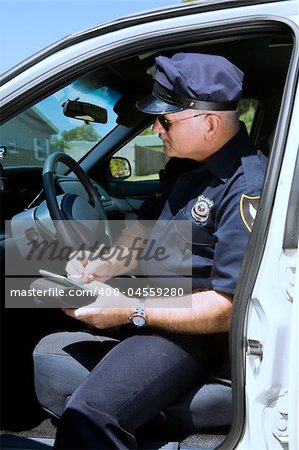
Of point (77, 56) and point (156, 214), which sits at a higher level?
point (77, 56)

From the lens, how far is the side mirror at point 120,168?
2.88m

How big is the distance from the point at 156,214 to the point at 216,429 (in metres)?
0.69

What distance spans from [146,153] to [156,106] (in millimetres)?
1196

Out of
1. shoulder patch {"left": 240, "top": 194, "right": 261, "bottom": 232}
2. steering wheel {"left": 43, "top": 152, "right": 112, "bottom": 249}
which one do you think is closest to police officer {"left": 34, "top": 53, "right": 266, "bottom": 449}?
shoulder patch {"left": 240, "top": 194, "right": 261, "bottom": 232}

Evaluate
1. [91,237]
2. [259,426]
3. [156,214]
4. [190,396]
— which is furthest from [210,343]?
[91,237]

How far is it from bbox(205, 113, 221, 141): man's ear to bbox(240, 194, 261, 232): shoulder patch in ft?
0.80

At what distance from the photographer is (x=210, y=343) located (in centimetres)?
162

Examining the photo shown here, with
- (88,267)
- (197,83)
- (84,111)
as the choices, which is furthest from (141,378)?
(84,111)

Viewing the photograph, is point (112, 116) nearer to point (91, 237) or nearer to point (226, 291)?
point (91, 237)

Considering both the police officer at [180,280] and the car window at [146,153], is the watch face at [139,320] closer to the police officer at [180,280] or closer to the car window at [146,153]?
the police officer at [180,280]

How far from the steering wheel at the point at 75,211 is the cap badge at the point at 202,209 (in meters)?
0.54

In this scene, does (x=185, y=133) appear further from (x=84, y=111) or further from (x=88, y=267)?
(x=84, y=111)

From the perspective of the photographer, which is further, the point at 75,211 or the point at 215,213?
the point at 75,211

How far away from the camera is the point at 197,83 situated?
5.09 feet
